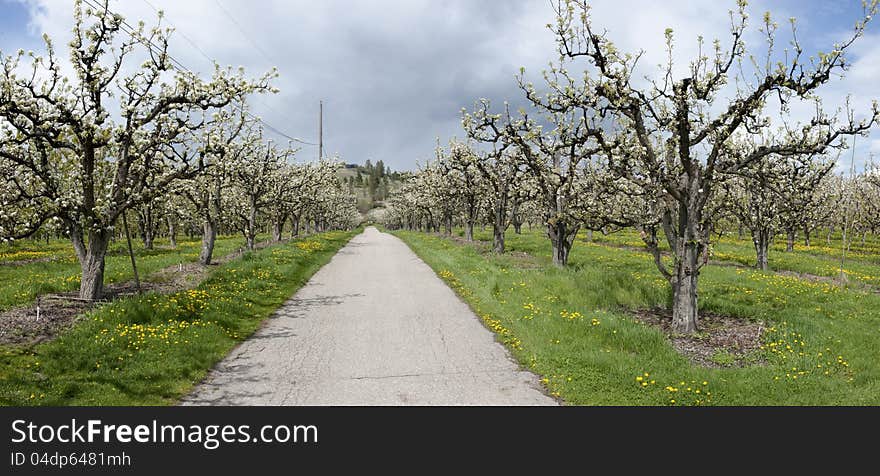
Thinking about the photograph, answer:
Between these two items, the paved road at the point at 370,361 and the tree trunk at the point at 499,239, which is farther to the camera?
the tree trunk at the point at 499,239

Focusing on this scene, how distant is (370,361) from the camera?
30.2ft

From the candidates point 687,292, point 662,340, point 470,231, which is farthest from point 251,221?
point 662,340

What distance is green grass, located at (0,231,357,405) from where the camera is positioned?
23.6 ft

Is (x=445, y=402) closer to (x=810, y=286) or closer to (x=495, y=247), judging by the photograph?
(x=810, y=286)

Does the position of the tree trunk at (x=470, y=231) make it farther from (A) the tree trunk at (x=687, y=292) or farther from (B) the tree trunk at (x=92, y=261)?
(B) the tree trunk at (x=92, y=261)

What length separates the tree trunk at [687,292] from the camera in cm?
1140

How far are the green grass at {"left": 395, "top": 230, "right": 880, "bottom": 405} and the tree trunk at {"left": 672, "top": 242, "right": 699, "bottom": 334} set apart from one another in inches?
46.1

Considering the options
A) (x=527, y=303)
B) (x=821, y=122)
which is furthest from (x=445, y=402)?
(x=821, y=122)

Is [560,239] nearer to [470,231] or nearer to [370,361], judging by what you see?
[370,361]

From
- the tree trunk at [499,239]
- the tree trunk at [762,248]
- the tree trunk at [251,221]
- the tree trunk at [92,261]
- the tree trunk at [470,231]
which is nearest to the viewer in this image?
the tree trunk at [92,261]

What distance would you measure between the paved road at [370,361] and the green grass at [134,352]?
513 millimetres

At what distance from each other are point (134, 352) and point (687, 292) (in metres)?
11.7

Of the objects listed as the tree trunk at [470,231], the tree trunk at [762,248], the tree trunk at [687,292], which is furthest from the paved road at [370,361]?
the tree trunk at [470,231]

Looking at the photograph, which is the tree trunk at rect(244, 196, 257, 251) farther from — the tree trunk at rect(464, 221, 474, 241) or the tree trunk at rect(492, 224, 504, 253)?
the tree trunk at rect(464, 221, 474, 241)
